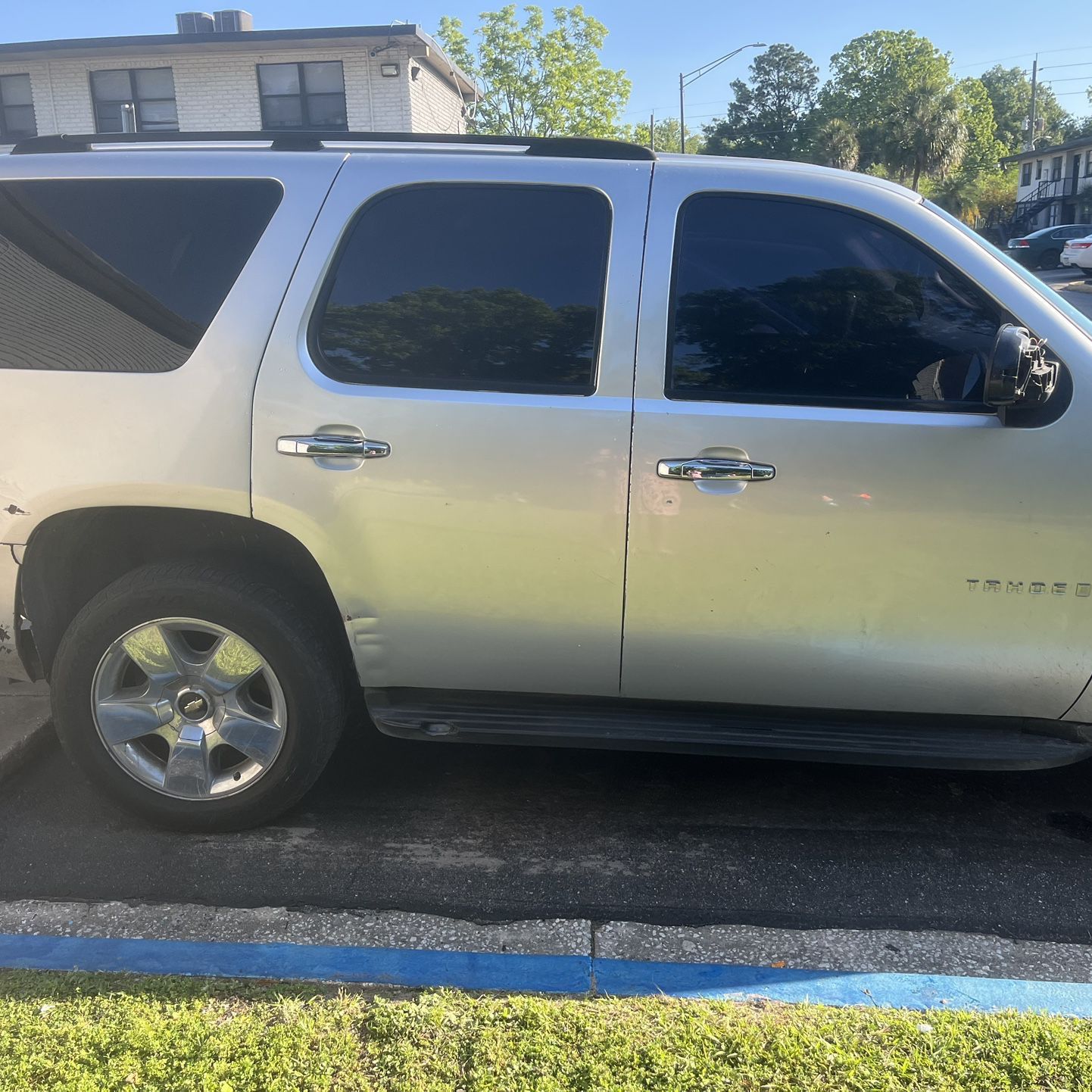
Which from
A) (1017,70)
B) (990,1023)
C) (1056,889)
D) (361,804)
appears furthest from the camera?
(1017,70)

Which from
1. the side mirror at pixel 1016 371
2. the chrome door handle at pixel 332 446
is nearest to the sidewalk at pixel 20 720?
the chrome door handle at pixel 332 446

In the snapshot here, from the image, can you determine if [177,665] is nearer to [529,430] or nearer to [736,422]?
Answer: [529,430]

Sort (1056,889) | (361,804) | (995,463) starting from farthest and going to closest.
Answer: (361,804), (1056,889), (995,463)

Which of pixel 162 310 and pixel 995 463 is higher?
pixel 162 310

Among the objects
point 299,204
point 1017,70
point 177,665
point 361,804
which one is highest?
point 1017,70

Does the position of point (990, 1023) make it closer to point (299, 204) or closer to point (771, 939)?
point (771, 939)

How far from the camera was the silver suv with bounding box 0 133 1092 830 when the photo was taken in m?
2.75

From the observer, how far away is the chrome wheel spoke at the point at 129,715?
3.04 meters

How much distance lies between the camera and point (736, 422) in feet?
9.01

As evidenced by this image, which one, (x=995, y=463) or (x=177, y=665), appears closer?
(x=995, y=463)

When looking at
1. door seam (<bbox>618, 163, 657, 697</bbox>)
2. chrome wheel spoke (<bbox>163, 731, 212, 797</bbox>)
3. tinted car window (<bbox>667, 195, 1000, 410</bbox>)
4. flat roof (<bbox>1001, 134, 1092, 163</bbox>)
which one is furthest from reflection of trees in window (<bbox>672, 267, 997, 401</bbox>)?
flat roof (<bbox>1001, 134, 1092, 163</bbox>)

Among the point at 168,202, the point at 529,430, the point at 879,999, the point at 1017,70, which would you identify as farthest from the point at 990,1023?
the point at 1017,70

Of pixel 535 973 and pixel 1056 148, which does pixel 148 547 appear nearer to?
pixel 535 973

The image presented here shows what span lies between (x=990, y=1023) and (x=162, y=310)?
2.97 metres
